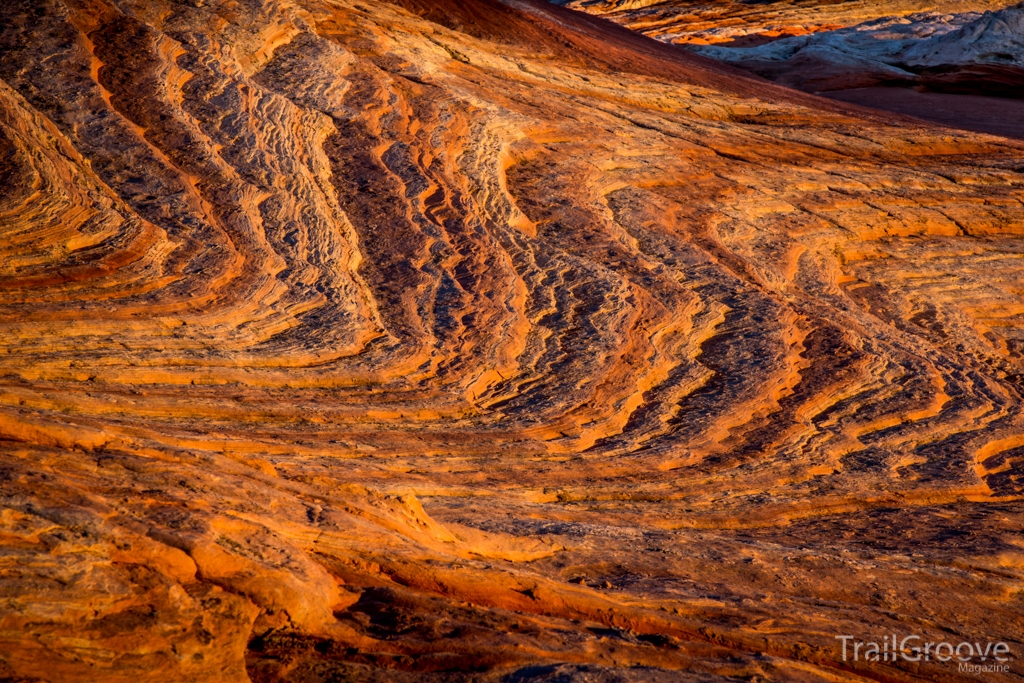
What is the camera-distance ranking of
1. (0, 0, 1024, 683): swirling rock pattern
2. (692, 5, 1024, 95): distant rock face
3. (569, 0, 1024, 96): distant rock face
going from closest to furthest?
(0, 0, 1024, 683): swirling rock pattern → (692, 5, 1024, 95): distant rock face → (569, 0, 1024, 96): distant rock face

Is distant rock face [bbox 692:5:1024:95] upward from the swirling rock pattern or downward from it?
upward

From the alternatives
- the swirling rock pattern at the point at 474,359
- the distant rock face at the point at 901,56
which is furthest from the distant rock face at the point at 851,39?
the swirling rock pattern at the point at 474,359

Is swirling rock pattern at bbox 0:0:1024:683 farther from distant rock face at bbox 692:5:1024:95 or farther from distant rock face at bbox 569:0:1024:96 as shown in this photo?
distant rock face at bbox 569:0:1024:96

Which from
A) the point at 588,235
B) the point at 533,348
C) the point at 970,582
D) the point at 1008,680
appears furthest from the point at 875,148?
the point at 1008,680

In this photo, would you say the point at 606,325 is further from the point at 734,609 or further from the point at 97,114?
the point at 97,114

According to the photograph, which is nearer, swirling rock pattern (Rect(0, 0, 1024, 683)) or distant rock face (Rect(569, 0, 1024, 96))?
swirling rock pattern (Rect(0, 0, 1024, 683))

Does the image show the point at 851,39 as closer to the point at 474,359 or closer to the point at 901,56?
the point at 901,56

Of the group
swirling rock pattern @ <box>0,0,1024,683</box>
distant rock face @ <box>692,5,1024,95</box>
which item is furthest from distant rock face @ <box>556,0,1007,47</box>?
swirling rock pattern @ <box>0,0,1024,683</box>

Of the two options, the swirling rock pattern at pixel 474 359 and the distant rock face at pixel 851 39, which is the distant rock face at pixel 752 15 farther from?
the swirling rock pattern at pixel 474 359

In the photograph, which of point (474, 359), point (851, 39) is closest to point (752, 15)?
point (851, 39)
